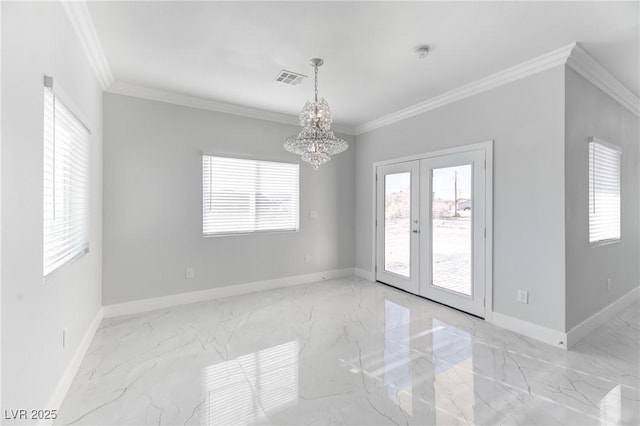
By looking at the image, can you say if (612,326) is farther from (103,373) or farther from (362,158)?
(103,373)

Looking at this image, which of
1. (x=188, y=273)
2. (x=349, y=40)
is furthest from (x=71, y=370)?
(x=349, y=40)

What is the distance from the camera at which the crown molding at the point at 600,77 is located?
8.84 ft

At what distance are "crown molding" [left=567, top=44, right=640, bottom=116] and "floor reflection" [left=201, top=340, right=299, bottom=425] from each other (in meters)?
3.67

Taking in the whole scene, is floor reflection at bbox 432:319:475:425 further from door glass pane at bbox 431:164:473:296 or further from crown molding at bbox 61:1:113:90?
crown molding at bbox 61:1:113:90

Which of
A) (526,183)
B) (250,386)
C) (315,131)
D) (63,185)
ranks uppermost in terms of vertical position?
(315,131)

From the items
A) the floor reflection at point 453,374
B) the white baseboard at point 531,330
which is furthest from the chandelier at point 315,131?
the white baseboard at point 531,330

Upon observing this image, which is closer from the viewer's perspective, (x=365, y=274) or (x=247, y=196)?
(x=247, y=196)

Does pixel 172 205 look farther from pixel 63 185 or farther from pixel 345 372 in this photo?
pixel 345 372

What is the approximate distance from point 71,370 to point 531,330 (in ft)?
13.0

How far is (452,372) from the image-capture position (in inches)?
89.4

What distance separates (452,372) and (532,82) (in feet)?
9.23

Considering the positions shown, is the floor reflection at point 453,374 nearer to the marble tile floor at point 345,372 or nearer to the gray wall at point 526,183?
the marble tile floor at point 345,372

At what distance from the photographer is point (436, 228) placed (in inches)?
153

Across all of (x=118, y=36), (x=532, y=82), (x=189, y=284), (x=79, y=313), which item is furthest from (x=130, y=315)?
(x=532, y=82)
